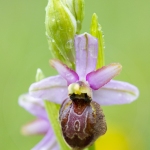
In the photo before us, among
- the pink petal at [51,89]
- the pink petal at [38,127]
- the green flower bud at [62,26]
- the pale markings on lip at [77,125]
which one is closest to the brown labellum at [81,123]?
the pale markings on lip at [77,125]

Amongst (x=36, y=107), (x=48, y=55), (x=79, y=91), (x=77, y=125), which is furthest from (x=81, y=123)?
(x=48, y=55)

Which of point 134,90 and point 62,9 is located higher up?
point 62,9

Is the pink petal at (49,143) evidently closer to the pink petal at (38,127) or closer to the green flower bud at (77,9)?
the pink petal at (38,127)

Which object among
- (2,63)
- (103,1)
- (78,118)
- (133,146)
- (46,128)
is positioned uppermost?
(103,1)

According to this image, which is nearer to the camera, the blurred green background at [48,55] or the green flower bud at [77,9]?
the green flower bud at [77,9]

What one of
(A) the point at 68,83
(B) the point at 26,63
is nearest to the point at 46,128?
(A) the point at 68,83

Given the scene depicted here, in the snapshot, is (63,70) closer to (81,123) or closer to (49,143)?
(81,123)

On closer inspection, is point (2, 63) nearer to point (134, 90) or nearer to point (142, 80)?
point (142, 80)
